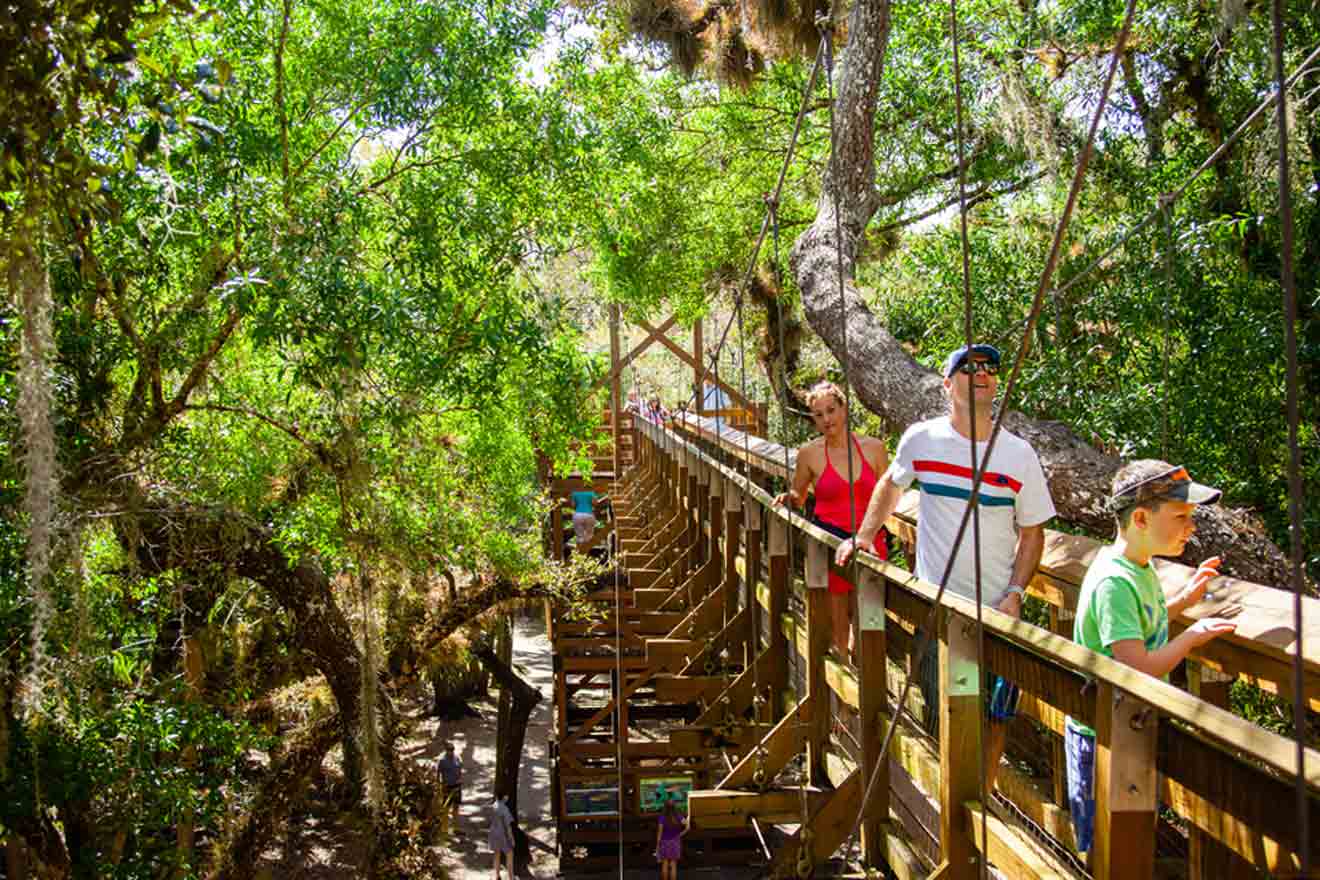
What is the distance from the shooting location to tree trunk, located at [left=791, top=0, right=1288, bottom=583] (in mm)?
4504

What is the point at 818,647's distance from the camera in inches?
159

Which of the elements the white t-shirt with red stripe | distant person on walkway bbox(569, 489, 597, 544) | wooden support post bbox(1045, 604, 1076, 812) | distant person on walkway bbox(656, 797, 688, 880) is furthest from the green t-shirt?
distant person on walkway bbox(569, 489, 597, 544)

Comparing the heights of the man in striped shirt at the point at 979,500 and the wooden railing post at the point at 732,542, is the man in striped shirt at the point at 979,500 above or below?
above

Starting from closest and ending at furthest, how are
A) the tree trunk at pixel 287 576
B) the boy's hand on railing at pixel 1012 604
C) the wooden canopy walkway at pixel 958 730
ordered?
1. the wooden canopy walkway at pixel 958 730
2. the boy's hand on railing at pixel 1012 604
3. the tree trunk at pixel 287 576

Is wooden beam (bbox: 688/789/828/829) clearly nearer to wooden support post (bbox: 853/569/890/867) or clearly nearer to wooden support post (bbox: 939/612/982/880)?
wooden support post (bbox: 853/569/890/867)

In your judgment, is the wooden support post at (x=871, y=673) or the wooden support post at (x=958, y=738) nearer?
the wooden support post at (x=958, y=738)

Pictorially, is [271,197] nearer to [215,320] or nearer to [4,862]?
[215,320]

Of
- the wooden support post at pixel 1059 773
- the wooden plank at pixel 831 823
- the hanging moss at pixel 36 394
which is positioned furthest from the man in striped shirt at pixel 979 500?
the hanging moss at pixel 36 394

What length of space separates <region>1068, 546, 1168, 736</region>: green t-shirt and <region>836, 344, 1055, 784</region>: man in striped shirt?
1.98ft

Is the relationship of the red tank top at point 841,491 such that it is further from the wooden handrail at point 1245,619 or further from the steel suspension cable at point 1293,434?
the steel suspension cable at point 1293,434

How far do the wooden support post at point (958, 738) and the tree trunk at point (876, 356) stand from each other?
1.31 metres

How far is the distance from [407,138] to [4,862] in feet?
16.0

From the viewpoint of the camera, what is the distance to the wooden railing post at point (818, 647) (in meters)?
3.99

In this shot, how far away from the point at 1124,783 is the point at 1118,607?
48 cm
